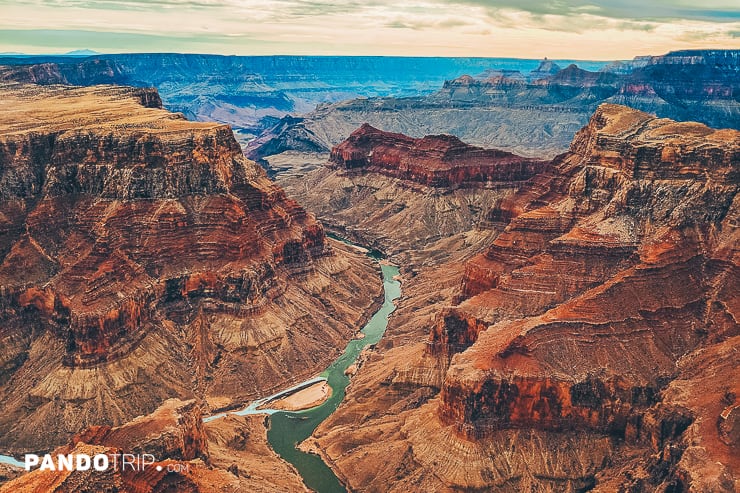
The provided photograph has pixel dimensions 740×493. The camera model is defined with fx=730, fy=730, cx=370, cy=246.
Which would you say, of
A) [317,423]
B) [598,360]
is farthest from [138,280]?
[598,360]

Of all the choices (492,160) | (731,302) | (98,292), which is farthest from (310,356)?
(492,160)

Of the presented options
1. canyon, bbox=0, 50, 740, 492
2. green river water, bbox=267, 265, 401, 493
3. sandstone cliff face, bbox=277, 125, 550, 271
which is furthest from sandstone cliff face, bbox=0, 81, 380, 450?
sandstone cliff face, bbox=277, 125, 550, 271

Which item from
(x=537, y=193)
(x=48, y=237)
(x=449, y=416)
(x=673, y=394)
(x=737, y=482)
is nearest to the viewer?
(x=737, y=482)

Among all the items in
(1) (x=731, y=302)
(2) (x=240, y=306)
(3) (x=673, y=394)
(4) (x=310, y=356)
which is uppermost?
(1) (x=731, y=302)

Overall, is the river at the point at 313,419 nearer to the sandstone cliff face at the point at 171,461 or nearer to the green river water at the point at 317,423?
the green river water at the point at 317,423

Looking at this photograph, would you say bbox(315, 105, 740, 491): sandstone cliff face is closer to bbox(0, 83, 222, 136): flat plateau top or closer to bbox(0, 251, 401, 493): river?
bbox(0, 251, 401, 493): river

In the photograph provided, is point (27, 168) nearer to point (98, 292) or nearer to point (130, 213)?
point (130, 213)
